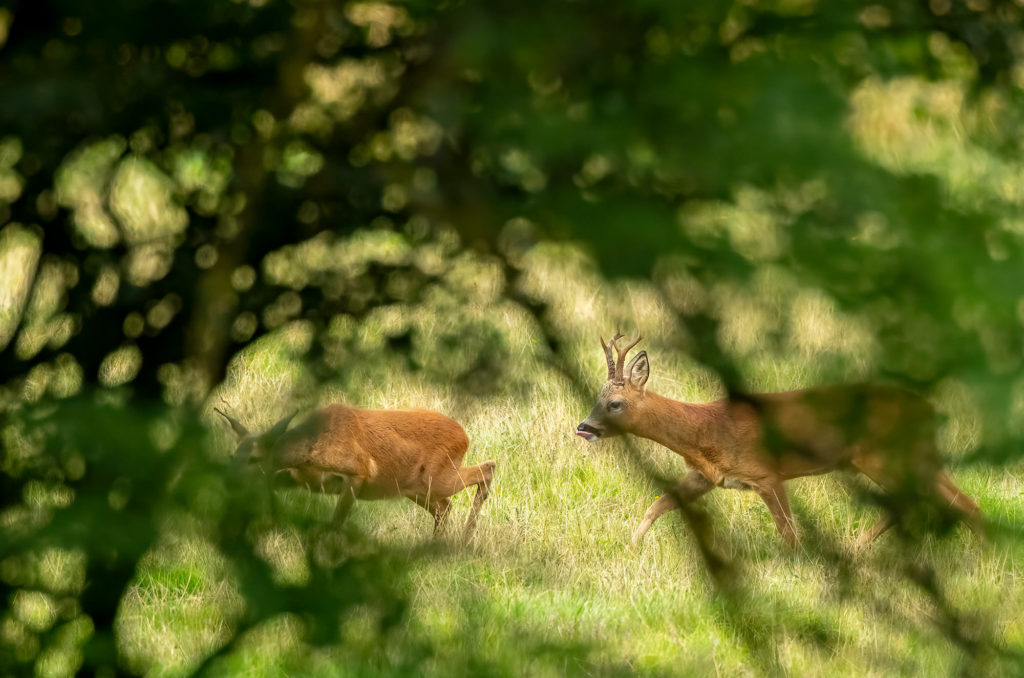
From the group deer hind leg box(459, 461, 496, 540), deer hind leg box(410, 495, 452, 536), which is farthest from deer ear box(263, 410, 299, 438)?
deer hind leg box(410, 495, 452, 536)

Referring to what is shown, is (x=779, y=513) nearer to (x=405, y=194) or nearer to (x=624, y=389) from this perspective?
(x=624, y=389)

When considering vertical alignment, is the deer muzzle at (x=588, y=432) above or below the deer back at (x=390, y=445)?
above

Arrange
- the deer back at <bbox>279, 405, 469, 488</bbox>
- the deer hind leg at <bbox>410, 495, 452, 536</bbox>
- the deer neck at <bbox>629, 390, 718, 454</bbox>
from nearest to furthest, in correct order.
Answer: the deer hind leg at <bbox>410, 495, 452, 536</bbox>
the deer back at <bbox>279, 405, 469, 488</bbox>
the deer neck at <bbox>629, 390, 718, 454</bbox>

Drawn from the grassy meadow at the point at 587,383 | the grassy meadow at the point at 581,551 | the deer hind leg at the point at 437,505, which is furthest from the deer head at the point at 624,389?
the grassy meadow at the point at 587,383

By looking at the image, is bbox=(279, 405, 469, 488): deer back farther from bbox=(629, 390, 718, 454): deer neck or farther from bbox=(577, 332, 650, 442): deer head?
bbox=(629, 390, 718, 454): deer neck

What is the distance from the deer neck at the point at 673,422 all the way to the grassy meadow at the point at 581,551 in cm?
19

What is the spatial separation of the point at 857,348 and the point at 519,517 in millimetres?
5200

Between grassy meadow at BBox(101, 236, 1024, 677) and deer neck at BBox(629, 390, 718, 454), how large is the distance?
0.19 metres

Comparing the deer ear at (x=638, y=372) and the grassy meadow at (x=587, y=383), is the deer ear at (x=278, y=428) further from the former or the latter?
the deer ear at (x=638, y=372)

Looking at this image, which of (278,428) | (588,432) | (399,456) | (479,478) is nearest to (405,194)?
(278,428)

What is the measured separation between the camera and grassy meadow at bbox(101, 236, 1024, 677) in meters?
1.68

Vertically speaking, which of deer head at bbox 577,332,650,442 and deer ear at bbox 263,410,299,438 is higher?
deer ear at bbox 263,410,299,438

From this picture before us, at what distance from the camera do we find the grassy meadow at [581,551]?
1684 millimetres

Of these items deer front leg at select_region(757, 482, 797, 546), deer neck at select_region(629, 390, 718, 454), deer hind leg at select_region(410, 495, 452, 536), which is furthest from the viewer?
deer neck at select_region(629, 390, 718, 454)
